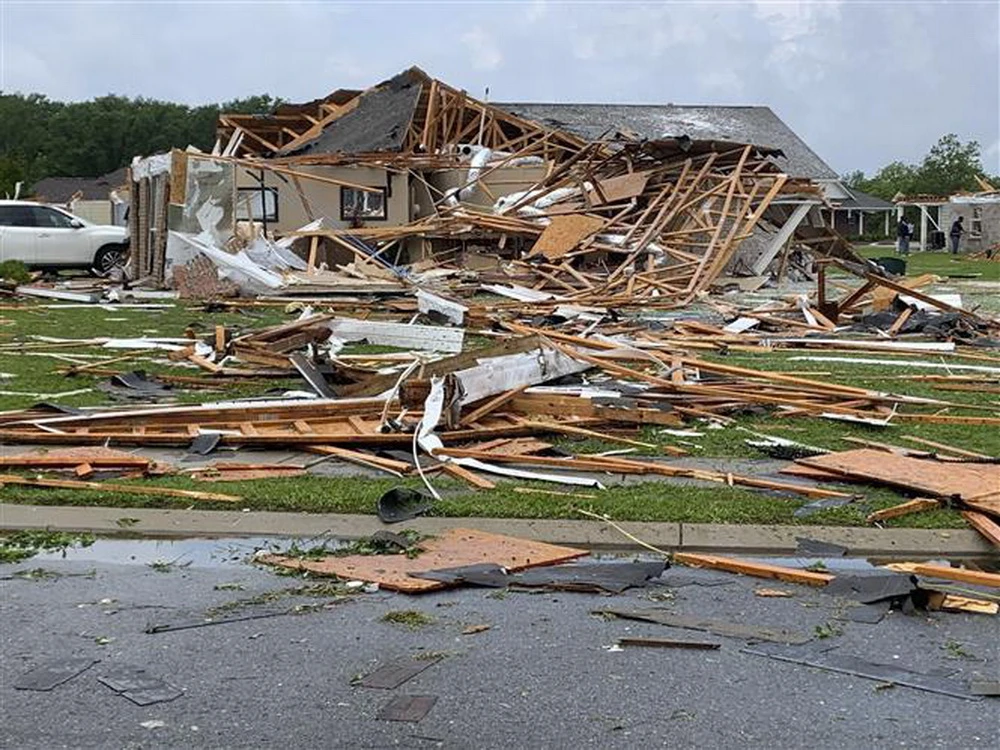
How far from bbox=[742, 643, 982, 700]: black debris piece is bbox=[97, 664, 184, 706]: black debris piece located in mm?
2261

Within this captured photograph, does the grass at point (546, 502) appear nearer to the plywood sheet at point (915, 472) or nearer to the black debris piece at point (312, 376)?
the plywood sheet at point (915, 472)

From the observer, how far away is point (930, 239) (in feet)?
199

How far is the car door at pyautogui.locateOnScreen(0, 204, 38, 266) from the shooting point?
27828 mm

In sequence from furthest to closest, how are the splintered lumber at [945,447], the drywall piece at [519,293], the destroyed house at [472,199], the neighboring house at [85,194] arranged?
the neighboring house at [85,194] → the destroyed house at [472,199] → the drywall piece at [519,293] → the splintered lumber at [945,447]

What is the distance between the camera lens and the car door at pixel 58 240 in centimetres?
2811

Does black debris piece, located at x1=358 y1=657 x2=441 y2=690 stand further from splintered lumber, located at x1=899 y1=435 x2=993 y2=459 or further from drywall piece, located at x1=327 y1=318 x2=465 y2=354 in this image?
drywall piece, located at x1=327 y1=318 x2=465 y2=354

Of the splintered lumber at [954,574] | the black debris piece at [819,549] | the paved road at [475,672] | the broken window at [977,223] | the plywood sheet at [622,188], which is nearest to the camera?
the paved road at [475,672]

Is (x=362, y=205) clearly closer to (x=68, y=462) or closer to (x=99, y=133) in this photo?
(x=68, y=462)

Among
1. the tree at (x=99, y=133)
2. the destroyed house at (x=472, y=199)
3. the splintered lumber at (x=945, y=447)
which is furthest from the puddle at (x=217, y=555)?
the tree at (x=99, y=133)

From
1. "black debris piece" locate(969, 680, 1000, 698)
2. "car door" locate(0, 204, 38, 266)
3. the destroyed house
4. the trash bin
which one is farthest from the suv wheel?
"black debris piece" locate(969, 680, 1000, 698)

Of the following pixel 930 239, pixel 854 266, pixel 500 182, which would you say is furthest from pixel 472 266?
pixel 930 239

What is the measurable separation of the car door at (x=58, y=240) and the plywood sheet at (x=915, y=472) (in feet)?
80.3

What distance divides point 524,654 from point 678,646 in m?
0.63

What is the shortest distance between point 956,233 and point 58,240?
4028 cm
